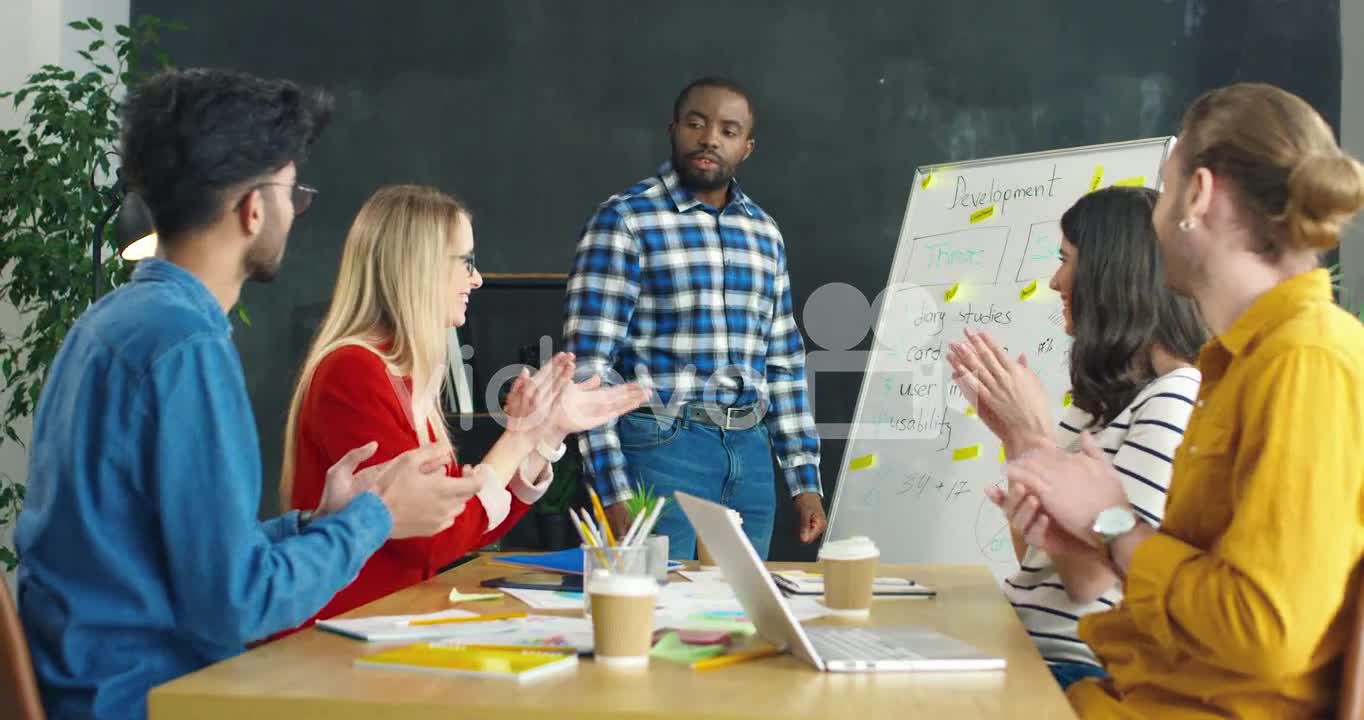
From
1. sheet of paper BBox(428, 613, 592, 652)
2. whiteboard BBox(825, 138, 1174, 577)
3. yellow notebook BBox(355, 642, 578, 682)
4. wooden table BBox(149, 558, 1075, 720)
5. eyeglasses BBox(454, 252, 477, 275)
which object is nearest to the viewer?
wooden table BBox(149, 558, 1075, 720)

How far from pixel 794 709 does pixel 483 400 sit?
3.55 m

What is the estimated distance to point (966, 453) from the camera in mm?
3904

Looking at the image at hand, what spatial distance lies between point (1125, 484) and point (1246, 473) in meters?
0.50

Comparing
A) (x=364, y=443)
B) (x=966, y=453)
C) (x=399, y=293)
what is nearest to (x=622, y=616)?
(x=364, y=443)

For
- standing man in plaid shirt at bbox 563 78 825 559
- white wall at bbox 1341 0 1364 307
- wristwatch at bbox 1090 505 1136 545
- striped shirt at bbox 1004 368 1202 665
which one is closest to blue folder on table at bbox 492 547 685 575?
striped shirt at bbox 1004 368 1202 665

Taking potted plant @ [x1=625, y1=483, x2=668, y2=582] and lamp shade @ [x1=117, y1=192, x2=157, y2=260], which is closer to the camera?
potted plant @ [x1=625, y1=483, x2=668, y2=582]

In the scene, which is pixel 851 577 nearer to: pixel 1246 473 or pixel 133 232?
pixel 1246 473

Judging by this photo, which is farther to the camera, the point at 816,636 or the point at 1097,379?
the point at 1097,379

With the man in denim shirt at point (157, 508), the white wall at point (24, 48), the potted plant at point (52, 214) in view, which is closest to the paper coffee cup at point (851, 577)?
the man in denim shirt at point (157, 508)

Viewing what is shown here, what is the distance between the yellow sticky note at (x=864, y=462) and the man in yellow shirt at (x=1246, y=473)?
2.38m

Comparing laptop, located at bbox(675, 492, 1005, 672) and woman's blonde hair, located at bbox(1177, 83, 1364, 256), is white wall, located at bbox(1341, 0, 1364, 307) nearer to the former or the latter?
woman's blonde hair, located at bbox(1177, 83, 1364, 256)

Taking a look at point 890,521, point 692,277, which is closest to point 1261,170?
point 692,277

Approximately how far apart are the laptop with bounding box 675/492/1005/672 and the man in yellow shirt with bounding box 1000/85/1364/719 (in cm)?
21

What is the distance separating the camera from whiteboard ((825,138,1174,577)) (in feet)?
12.6
